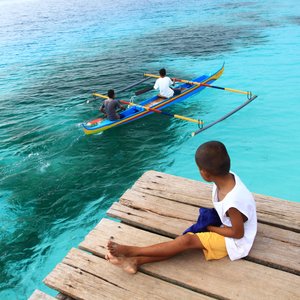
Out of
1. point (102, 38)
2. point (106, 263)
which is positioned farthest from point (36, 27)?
point (106, 263)

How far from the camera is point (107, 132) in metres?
9.53

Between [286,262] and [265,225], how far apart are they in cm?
51

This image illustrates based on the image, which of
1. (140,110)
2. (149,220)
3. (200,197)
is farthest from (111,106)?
(149,220)

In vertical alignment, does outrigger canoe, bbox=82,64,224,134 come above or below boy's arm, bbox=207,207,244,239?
below

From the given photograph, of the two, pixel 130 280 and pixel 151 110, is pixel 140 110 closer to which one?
pixel 151 110

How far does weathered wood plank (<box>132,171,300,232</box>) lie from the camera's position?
10.7 ft

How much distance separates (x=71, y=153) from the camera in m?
8.59

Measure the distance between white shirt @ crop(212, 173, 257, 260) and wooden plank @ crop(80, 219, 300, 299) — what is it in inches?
4.1

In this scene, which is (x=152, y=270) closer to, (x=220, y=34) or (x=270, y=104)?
(x=270, y=104)

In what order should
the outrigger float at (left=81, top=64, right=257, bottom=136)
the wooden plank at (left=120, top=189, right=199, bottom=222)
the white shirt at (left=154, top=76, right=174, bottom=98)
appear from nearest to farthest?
1. the wooden plank at (left=120, top=189, right=199, bottom=222)
2. the outrigger float at (left=81, top=64, right=257, bottom=136)
3. the white shirt at (left=154, top=76, right=174, bottom=98)

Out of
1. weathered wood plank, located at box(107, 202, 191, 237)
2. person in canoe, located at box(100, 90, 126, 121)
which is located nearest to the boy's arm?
weathered wood plank, located at box(107, 202, 191, 237)

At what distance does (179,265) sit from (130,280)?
452mm

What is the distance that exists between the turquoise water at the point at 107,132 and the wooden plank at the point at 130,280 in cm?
269

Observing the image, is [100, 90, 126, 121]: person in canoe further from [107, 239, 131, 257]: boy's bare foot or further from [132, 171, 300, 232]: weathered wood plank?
[107, 239, 131, 257]: boy's bare foot
